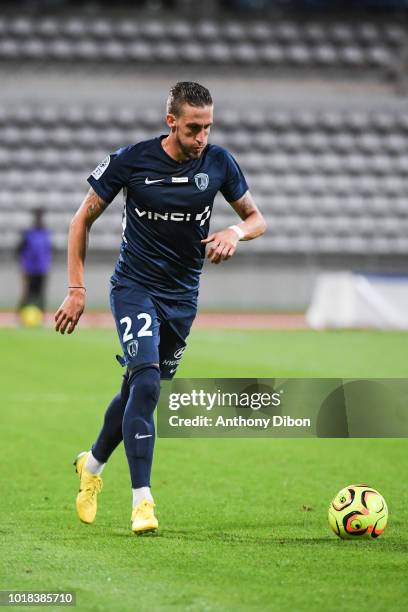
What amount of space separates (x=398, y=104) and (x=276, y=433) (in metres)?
26.0

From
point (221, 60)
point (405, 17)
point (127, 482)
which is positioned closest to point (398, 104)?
point (405, 17)

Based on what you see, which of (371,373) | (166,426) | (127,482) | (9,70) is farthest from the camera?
(9,70)

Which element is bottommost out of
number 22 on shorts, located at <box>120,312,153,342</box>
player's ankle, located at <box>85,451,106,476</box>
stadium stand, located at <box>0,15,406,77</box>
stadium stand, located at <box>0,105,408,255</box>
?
player's ankle, located at <box>85,451,106,476</box>

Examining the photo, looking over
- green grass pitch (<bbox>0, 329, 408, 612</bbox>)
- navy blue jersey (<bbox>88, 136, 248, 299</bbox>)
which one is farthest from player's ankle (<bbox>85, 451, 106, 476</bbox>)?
navy blue jersey (<bbox>88, 136, 248, 299</bbox>)

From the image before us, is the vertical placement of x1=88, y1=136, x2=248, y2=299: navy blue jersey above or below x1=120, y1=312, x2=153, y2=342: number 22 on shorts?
above

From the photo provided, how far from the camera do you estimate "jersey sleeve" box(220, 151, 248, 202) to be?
A: 6500mm

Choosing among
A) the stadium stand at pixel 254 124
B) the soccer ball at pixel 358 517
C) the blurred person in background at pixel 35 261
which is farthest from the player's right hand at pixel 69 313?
the stadium stand at pixel 254 124

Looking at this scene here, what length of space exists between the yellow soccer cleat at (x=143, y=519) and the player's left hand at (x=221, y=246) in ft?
3.98

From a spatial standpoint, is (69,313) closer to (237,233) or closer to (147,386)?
(147,386)

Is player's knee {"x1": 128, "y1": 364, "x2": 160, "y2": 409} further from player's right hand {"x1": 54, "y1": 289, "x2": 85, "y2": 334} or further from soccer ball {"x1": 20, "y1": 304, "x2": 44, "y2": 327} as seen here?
soccer ball {"x1": 20, "y1": 304, "x2": 44, "y2": 327}

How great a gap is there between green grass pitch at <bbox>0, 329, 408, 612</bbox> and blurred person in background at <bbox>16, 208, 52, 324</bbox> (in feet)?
33.6

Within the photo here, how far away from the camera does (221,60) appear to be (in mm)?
30453

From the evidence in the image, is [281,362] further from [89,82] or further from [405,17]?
[405,17]

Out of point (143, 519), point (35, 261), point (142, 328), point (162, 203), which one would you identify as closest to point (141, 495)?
point (143, 519)
